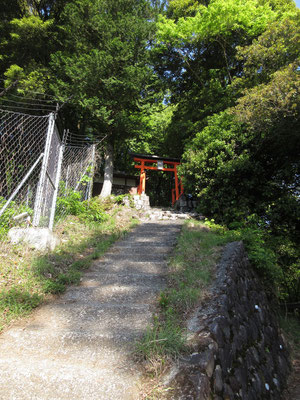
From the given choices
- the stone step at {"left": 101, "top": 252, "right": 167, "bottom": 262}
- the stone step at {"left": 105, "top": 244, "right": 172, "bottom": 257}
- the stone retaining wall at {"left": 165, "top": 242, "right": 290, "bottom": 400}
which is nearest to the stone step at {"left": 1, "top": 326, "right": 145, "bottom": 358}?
the stone retaining wall at {"left": 165, "top": 242, "right": 290, "bottom": 400}

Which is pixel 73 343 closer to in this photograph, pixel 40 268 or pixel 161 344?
pixel 161 344

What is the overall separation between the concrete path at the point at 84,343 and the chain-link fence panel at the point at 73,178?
215 cm

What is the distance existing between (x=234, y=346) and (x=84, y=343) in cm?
146

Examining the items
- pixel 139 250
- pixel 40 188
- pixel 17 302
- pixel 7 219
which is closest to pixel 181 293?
pixel 17 302

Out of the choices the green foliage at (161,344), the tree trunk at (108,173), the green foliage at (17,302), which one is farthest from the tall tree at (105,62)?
the green foliage at (161,344)

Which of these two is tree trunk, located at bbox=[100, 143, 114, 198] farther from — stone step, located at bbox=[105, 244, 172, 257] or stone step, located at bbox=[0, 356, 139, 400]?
stone step, located at bbox=[0, 356, 139, 400]

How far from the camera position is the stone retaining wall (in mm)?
1606

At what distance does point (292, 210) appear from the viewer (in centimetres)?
634

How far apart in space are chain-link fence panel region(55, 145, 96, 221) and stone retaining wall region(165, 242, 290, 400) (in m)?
Answer: 3.35

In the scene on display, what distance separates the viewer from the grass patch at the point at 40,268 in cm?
230

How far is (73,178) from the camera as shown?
5.76 metres

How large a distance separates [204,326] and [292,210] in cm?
553

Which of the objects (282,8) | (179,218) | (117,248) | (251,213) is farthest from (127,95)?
(282,8)

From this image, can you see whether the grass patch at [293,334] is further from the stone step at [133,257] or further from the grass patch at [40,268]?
the grass patch at [40,268]
